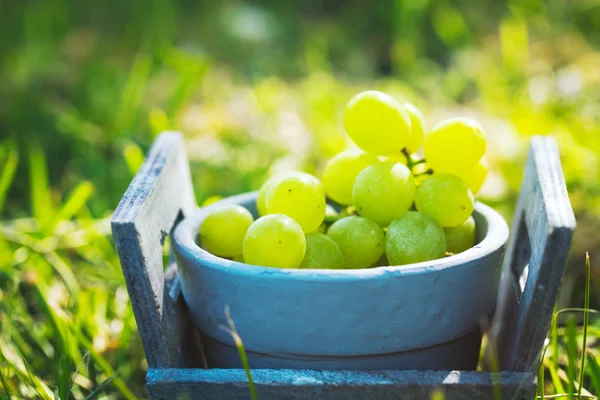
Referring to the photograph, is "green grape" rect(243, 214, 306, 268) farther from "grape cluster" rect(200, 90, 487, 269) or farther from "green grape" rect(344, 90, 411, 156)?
"green grape" rect(344, 90, 411, 156)

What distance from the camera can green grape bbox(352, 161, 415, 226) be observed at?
2.43 feet

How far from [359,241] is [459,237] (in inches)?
5.6

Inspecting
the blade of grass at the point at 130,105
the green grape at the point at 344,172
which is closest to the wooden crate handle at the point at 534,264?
the green grape at the point at 344,172

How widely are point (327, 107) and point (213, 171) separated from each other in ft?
1.64

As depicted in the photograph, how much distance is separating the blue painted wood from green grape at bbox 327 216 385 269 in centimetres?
10

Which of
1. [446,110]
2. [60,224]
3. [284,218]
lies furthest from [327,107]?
[284,218]

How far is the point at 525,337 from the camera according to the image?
67 cm

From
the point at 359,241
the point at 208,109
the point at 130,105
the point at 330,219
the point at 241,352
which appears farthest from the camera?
the point at 208,109

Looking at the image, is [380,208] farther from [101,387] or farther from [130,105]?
[130,105]

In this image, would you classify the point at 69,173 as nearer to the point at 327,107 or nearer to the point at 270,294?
the point at 327,107

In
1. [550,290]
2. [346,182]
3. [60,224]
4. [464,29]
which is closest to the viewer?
[550,290]

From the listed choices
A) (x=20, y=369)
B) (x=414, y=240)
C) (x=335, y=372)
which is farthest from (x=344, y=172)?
(x=20, y=369)

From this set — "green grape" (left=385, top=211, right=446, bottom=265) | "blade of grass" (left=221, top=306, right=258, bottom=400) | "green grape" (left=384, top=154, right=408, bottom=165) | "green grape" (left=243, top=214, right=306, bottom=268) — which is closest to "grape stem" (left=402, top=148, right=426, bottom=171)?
"green grape" (left=384, top=154, right=408, bottom=165)

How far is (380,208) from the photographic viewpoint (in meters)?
0.75
